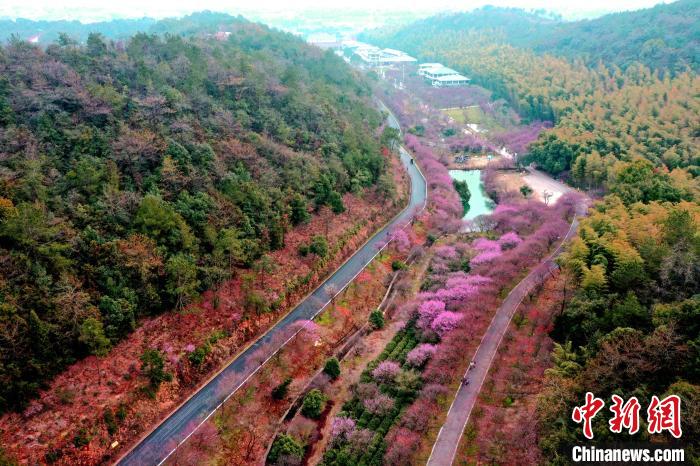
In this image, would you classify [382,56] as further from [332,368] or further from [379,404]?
[379,404]

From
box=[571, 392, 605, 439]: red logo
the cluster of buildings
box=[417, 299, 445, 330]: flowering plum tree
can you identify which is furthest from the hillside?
the cluster of buildings

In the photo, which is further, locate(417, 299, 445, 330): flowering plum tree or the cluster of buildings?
the cluster of buildings

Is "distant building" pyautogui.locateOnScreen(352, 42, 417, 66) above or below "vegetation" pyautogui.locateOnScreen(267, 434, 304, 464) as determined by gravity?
above

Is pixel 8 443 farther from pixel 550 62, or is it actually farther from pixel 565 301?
pixel 550 62

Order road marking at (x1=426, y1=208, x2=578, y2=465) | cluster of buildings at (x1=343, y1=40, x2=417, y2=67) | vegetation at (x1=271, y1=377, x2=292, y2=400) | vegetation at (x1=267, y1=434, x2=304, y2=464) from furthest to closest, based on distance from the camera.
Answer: cluster of buildings at (x1=343, y1=40, x2=417, y2=67) < vegetation at (x1=271, y1=377, x2=292, y2=400) < vegetation at (x1=267, y1=434, x2=304, y2=464) < road marking at (x1=426, y1=208, x2=578, y2=465)

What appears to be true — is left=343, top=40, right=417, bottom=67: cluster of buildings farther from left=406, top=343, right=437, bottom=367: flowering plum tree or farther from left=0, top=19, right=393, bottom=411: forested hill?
left=406, top=343, right=437, bottom=367: flowering plum tree

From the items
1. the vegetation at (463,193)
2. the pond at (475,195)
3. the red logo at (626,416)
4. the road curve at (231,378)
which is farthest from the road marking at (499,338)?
the vegetation at (463,193)

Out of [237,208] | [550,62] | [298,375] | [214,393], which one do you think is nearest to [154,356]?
[214,393]

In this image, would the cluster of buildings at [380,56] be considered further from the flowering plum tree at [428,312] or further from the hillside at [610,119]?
the flowering plum tree at [428,312]
